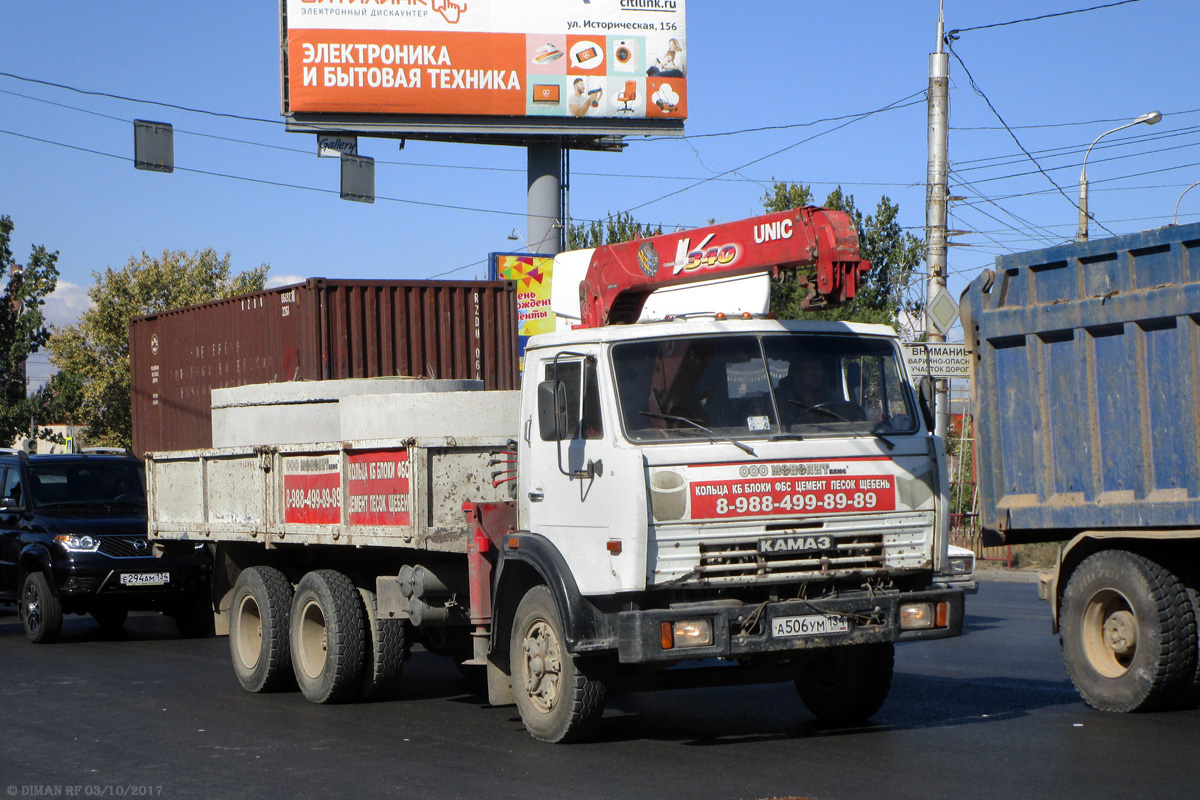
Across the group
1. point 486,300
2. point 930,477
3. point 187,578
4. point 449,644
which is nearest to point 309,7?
point 486,300

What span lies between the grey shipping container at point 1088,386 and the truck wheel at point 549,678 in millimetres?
Answer: 3363

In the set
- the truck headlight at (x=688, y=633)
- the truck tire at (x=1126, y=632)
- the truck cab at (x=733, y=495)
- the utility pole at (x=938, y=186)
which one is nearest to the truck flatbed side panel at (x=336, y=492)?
the truck cab at (x=733, y=495)

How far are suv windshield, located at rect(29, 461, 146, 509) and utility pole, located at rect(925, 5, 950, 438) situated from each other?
1002cm

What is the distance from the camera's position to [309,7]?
91.4ft

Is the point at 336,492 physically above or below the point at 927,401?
below

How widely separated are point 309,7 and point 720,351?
22728 millimetres

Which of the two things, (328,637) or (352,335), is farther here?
(352,335)

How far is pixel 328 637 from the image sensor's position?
30.8ft

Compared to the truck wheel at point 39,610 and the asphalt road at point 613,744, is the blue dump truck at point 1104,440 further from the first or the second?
the truck wheel at point 39,610

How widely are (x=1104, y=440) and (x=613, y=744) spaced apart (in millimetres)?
3556

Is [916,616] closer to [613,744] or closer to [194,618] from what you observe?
[613,744]

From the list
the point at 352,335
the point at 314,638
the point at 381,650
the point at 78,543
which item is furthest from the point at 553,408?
the point at 352,335

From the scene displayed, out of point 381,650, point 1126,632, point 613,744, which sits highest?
point 1126,632

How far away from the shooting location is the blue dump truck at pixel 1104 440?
802cm
